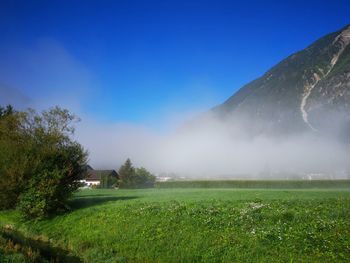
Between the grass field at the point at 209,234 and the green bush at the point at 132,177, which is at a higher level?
the green bush at the point at 132,177

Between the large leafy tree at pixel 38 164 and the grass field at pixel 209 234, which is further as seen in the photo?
→ the large leafy tree at pixel 38 164

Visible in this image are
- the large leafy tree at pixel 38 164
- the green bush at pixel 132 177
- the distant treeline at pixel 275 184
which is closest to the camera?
the large leafy tree at pixel 38 164

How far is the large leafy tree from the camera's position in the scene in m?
32.9

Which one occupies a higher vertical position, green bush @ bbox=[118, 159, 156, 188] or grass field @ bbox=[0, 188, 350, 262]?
green bush @ bbox=[118, 159, 156, 188]

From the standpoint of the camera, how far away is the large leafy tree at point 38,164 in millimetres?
32875

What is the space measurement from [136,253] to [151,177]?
109m

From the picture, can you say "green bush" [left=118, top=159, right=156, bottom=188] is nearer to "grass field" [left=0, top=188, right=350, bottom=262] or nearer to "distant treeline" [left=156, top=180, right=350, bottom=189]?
"distant treeline" [left=156, top=180, right=350, bottom=189]

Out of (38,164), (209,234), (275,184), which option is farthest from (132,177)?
(209,234)

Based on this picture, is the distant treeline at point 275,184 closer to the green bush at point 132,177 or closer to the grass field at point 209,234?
the green bush at point 132,177

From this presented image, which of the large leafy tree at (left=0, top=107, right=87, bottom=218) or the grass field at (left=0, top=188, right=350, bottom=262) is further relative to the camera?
the large leafy tree at (left=0, top=107, right=87, bottom=218)

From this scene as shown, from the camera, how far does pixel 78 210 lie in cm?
3322

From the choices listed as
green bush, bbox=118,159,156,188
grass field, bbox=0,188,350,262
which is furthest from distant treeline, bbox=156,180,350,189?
grass field, bbox=0,188,350,262

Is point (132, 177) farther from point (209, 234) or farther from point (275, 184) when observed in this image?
point (209, 234)

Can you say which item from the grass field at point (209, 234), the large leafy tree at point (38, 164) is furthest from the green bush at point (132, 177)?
the grass field at point (209, 234)
